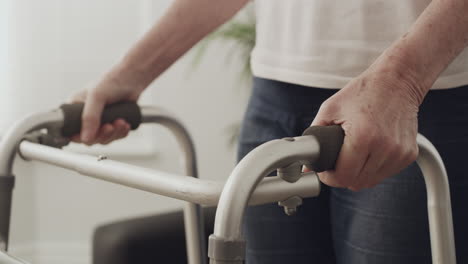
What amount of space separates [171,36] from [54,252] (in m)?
2.16

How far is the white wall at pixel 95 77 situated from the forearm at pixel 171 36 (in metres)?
1.77

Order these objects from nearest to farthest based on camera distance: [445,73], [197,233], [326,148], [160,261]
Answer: [326,148], [445,73], [197,233], [160,261]

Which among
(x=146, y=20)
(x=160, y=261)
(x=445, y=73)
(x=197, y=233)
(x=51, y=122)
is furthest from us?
(x=146, y=20)

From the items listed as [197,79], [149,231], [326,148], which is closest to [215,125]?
[197,79]

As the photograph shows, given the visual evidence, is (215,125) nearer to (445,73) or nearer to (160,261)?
(160,261)

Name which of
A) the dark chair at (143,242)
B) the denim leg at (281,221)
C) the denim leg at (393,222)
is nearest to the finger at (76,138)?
the denim leg at (281,221)

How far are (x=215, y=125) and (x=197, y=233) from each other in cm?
186

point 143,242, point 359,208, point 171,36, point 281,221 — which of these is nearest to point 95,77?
point 143,242

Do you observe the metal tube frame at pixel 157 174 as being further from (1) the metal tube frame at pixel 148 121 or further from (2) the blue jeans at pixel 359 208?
(2) the blue jeans at pixel 359 208

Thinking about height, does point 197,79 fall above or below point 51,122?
above

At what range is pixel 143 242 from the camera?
194 centimetres

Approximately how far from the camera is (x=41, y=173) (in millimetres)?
3168

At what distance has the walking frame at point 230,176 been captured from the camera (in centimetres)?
69

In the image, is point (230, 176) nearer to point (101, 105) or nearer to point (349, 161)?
point (349, 161)
